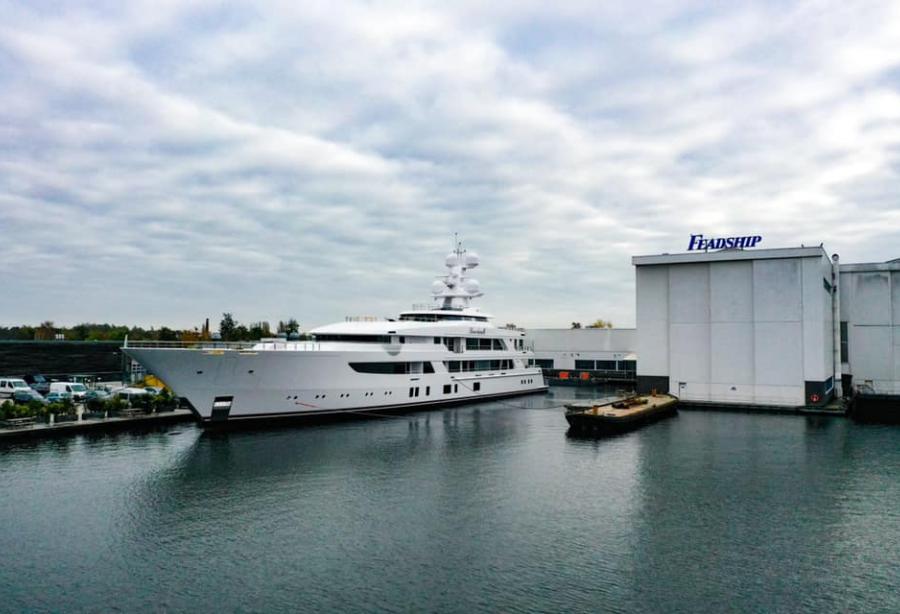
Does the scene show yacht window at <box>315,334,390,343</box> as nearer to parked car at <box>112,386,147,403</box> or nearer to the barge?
parked car at <box>112,386,147,403</box>

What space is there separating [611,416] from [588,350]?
3778cm

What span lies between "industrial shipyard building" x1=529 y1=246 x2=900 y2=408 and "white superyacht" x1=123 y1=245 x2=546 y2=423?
49.0 ft

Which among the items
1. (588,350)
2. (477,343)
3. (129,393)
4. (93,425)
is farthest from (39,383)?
(588,350)

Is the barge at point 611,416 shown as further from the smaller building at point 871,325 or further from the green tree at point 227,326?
the green tree at point 227,326

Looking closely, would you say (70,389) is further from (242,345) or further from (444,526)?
(444,526)

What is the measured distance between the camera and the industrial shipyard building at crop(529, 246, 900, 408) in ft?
148

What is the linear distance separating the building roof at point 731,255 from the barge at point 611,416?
14.0m

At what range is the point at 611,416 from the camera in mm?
36750

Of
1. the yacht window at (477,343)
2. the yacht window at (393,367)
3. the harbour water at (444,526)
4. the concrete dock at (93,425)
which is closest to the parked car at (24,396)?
the concrete dock at (93,425)

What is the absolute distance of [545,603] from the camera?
44.9 feet

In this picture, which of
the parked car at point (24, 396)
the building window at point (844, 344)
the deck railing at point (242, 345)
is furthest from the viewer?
the building window at point (844, 344)

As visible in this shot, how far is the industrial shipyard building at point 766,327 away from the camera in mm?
45219

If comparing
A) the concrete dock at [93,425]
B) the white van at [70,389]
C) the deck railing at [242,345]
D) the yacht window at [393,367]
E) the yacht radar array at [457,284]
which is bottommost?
the concrete dock at [93,425]

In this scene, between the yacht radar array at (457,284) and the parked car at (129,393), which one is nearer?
the parked car at (129,393)
